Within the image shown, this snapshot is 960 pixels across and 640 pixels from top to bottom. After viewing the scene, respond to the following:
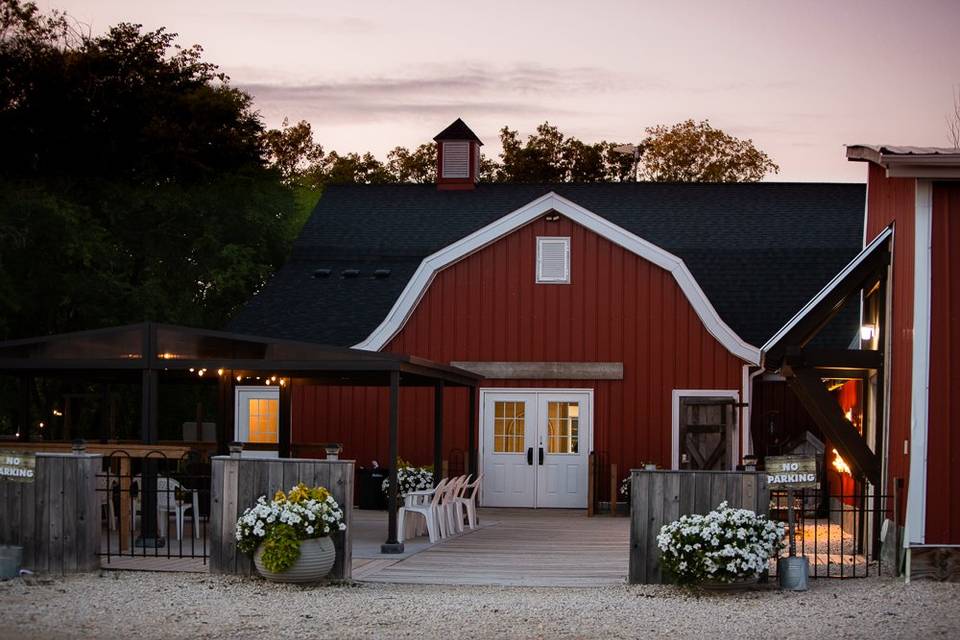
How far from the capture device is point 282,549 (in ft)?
39.2

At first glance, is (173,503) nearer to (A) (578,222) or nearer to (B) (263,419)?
(B) (263,419)

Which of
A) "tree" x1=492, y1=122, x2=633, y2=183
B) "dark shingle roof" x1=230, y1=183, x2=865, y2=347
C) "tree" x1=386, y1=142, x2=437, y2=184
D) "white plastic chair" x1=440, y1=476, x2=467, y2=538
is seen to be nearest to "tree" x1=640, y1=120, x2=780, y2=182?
"tree" x1=492, y1=122, x2=633, y2=183

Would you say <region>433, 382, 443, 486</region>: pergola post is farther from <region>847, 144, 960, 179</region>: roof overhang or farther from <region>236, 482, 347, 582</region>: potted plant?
<region>847, 144, 960, 179</region>: roof overhang

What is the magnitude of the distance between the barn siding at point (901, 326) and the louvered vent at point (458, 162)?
1535cm

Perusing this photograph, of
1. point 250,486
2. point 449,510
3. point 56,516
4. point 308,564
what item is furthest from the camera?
point 449,510

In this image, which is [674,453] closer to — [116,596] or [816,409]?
[816,409]

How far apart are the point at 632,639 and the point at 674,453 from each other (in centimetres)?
1206

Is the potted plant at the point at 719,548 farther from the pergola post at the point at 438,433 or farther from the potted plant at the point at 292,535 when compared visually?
the pergola post at the point at 438,433

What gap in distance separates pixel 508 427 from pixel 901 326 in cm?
982

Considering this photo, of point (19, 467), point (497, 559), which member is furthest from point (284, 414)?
point (19, 467)

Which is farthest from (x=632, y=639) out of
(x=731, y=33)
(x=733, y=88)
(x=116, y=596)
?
(x=733, y=88)

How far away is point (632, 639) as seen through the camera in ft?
32.0

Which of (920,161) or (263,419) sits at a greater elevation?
(920,161)

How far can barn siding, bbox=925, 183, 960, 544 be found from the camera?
12344mm
